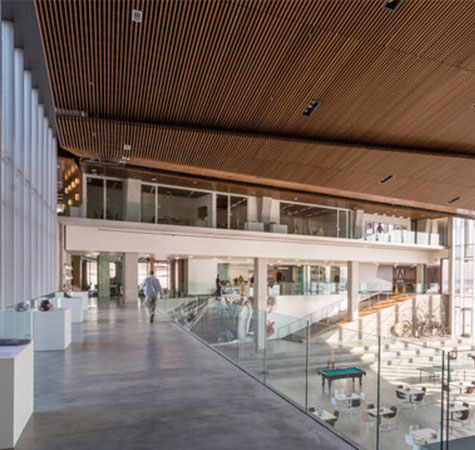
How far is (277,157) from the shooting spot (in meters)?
13.0

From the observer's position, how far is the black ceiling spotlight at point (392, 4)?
6402 mm

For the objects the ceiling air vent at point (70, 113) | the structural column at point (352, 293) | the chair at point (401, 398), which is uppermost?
the ceiling air vent at point (70, 113)

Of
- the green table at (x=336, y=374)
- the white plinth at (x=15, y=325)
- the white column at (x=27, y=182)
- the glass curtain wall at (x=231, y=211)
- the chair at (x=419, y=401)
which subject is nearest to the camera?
the chair at (x=419, y=401)

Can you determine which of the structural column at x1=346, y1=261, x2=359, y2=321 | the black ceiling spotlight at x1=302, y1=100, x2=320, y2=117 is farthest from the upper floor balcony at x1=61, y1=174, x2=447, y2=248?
the black ceiling spotlight at x1=302, y1=100, x2=320, y2=117

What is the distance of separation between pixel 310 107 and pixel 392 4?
Answer: 362 centimetres

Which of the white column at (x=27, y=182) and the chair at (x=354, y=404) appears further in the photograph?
the white column at (x=27, y=182)

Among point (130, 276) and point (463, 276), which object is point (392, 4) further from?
point (463, 276)

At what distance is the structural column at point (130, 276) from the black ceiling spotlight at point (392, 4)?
19607mm

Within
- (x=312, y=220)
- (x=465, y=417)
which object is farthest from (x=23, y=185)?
(x=312, y=220)

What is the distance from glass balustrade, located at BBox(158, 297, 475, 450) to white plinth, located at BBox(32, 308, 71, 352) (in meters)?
3.66

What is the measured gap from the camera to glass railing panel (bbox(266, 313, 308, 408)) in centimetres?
553

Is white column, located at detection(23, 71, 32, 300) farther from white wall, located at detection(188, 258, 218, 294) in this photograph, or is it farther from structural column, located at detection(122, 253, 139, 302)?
white wall, located at detection(188, 258, 218, 294)

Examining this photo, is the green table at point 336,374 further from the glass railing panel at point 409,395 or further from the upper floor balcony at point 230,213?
the upper floor balcony at point 230,213

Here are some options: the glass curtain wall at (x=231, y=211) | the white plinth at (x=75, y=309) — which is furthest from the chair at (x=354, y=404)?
the glass curtain wall at (x=231, y=211)
